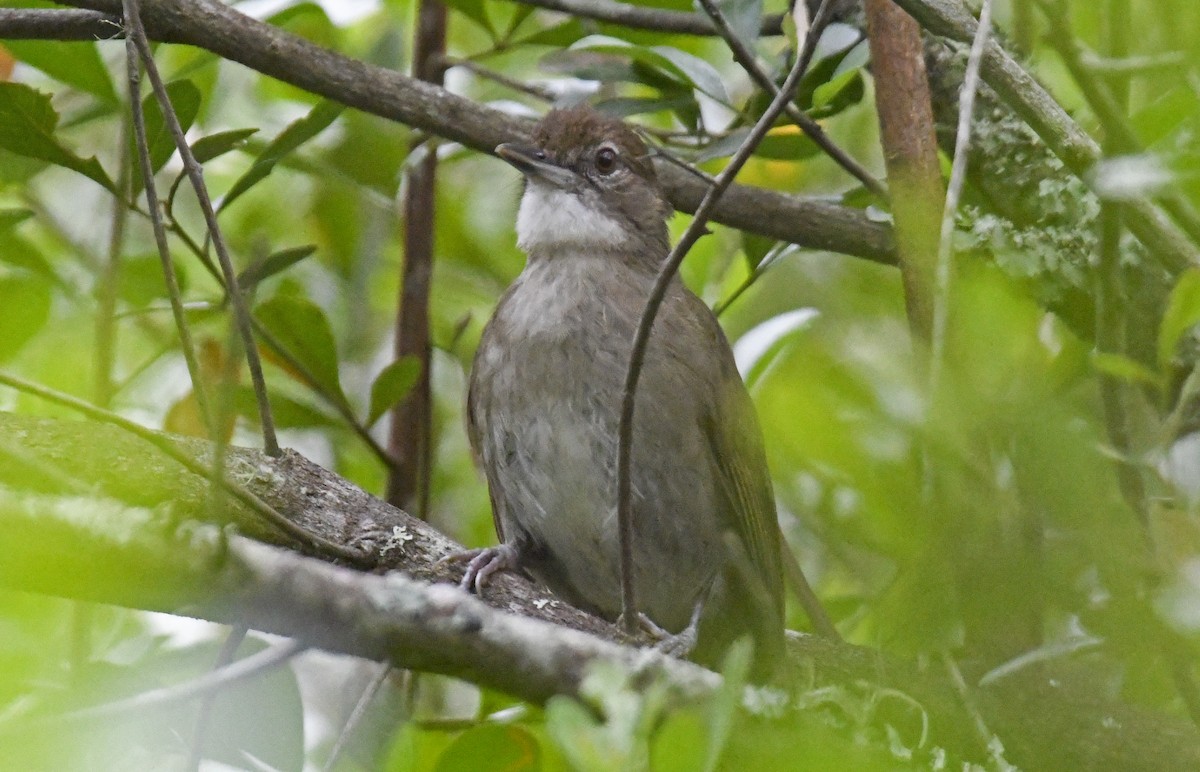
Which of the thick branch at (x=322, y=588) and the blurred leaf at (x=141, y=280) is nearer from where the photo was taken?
the thick branch at (x=322, y=588)

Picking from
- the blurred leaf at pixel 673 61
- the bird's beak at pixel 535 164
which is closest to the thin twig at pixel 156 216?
the blurred leaf at pixel 673 61

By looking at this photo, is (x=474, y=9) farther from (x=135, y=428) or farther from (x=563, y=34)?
(x=135, y=428)

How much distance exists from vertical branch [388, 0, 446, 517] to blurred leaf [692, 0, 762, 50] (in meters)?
1.30

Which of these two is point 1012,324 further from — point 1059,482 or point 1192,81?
point 1192,81

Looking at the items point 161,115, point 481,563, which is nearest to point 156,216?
point 161,115

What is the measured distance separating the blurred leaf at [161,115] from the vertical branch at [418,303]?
1.11m

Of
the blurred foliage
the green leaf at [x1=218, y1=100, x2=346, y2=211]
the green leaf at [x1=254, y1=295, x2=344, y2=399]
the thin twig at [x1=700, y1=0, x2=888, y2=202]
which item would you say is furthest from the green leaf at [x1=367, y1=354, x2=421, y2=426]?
the thin twig at [x1=700, y1=0, x2=888, y2=202]

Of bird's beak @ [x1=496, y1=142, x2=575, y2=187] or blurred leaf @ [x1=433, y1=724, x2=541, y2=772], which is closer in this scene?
blurred leaf @ [x1=433, y1=724, x2=541, y2=772]

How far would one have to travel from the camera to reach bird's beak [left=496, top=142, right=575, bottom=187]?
164 inches

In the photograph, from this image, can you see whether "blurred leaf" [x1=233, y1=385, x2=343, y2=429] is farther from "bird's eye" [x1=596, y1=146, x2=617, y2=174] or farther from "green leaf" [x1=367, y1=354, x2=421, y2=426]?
"bird's eye" [x1=596, y1=146, x2=617, y2=174]

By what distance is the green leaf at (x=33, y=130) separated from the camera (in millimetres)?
3326

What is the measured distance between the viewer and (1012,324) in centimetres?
150

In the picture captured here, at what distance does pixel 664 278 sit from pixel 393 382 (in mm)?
1741

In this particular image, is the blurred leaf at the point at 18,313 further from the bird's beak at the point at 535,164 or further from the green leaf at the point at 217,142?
the bird's beak at the point at 535,164
